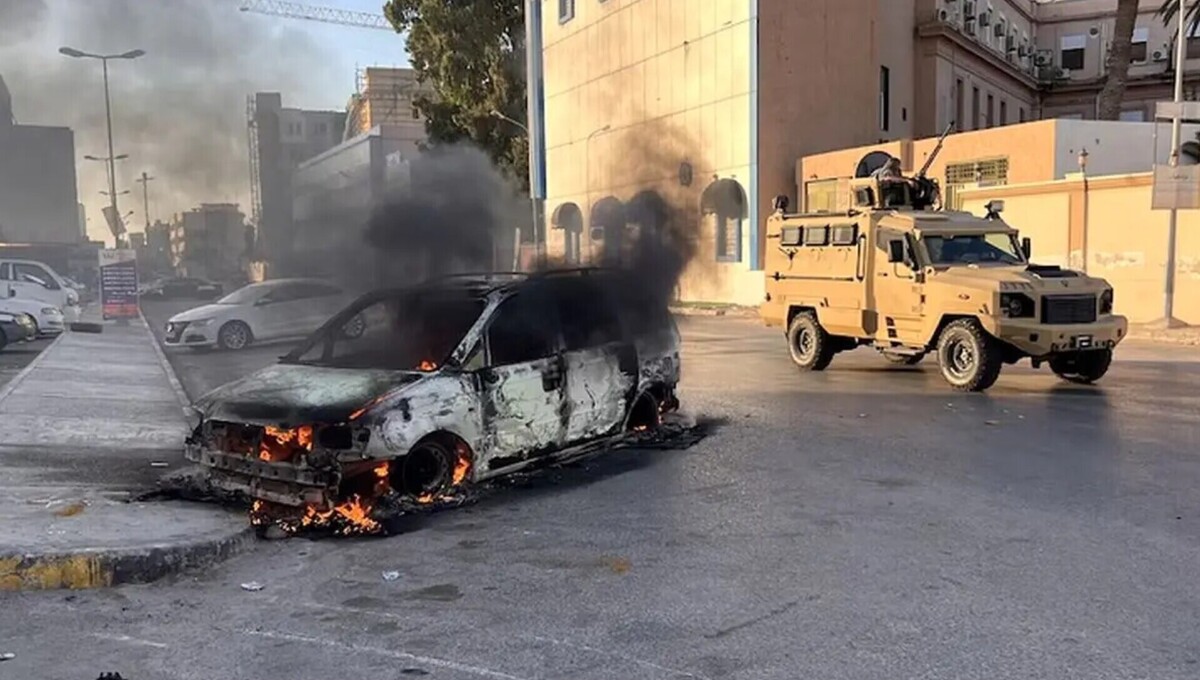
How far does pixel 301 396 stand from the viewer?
614cm

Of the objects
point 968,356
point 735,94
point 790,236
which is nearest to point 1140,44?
point 735,94

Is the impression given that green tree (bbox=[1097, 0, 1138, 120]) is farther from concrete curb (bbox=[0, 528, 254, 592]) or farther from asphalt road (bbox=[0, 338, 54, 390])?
concrete curb (bbox=[0, 528, 254, 592])

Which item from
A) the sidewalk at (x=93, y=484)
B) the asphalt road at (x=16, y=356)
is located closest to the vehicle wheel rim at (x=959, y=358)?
the sidewalk at (x=93, y=484)

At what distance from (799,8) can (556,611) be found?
2699cm

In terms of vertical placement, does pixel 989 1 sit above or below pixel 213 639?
above

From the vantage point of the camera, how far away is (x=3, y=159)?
1372 centimetres

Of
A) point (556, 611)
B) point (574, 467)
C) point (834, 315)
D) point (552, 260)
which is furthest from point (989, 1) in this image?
point (556, 611)

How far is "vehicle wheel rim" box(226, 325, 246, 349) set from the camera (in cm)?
1805

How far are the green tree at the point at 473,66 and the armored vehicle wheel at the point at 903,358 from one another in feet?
74.6

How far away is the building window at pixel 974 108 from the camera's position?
3828 cm

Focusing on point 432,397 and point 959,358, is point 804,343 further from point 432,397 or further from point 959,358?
point 432,397

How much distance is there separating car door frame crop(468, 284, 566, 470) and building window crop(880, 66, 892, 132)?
27134 mm

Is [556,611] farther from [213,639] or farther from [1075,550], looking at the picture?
[1075,550]

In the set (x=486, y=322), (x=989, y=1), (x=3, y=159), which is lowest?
(x=486, y=322)
